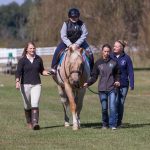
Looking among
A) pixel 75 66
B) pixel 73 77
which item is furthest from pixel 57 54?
pixel 73 77

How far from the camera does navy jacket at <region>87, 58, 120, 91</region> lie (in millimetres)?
14070

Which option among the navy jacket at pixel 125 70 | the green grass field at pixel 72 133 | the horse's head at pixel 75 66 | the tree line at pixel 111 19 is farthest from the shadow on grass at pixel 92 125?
the tree line at pixel 111 19

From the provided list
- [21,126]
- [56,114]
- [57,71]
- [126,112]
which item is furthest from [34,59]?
[126,112]

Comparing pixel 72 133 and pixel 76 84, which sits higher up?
pixel 76 84

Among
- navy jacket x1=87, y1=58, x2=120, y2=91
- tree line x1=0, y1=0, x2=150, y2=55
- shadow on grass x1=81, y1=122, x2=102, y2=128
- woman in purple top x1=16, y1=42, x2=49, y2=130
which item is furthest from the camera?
tree line x1=0, y1=0, x2=150, y2=55

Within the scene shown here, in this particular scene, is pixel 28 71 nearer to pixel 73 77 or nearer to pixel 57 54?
pixel 57 54

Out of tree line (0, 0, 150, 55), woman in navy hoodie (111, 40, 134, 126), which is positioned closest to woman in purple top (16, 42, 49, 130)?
woman in navy hoodie (111, 40, 134, 126)

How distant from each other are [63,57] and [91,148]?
12.5 ft

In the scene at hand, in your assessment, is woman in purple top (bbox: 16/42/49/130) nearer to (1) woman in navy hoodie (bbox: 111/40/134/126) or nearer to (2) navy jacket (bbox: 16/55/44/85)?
(2) navy jacket (bbox: 16/55/44/85)

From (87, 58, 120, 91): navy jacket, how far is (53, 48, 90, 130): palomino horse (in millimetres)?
287

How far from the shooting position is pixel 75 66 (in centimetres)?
1370

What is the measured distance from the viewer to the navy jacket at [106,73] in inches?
554

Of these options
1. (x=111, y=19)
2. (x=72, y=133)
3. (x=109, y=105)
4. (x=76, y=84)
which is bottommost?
(x=72, y=133)

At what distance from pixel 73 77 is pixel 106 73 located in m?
0.86
